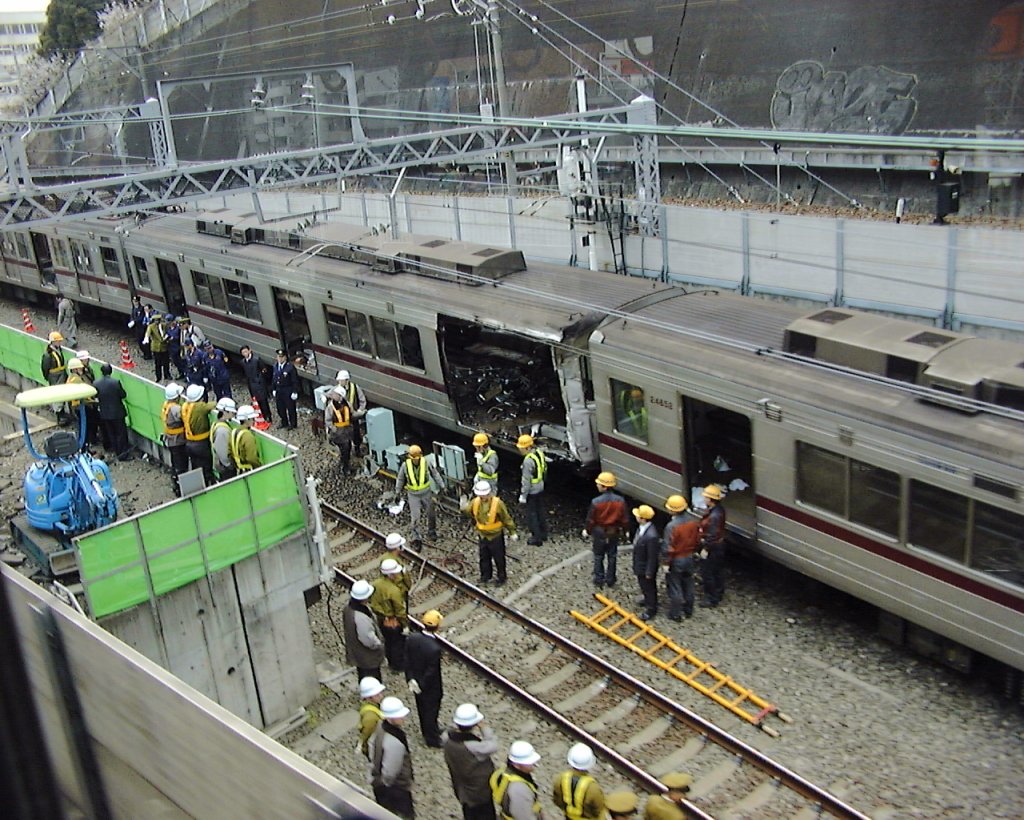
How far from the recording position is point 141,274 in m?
21.8

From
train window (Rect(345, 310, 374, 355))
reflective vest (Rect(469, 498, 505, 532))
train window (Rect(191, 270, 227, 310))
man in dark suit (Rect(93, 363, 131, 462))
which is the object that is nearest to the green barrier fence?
reflective vest (Rect(469, 498, 505, 532))

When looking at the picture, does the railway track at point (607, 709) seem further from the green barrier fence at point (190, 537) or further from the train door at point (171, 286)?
the train door at point (171, 286)

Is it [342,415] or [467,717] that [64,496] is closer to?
[467,717]

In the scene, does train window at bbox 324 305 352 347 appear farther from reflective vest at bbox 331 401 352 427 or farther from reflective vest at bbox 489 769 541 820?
reflective vest at bbox 489 769 541 820

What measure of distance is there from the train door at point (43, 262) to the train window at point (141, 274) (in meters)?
4.88


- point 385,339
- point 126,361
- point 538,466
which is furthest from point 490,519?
point 126,361

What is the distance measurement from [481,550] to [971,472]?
17.1ft

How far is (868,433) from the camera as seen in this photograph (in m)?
9.09

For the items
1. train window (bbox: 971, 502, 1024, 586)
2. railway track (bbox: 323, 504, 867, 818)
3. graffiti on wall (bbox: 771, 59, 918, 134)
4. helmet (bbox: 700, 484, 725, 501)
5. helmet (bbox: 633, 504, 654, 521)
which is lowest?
railway track (bbox: 323, 504, 867, 818)

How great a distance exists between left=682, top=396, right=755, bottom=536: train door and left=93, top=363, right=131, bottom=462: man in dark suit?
273 inches

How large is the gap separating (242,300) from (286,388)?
3.09 m

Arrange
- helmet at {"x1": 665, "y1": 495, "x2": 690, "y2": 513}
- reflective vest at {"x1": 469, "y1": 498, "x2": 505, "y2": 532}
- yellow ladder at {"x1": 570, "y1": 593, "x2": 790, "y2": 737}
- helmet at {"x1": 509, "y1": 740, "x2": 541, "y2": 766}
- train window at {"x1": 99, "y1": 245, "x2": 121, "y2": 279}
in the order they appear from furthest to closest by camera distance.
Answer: train window at {"x1": 99, "y1": 245, "x2": 121, "y2": 279} < reflective vest at {"x1": 469, "y1": 498, "x2": 505, "y2": 532} < helmet at {"x1": 665, "y1": 495, "x2": 690, "y2": 513} < yellow ladder at {"x1": 570, "y1": 593, "x2": 790, "y2": 737} < helmet at {"x1": 509, "y1": 740, "x2": 541, "y2": 766}

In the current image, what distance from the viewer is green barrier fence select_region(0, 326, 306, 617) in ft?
27.5

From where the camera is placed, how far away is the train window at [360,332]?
1554 centimetres
